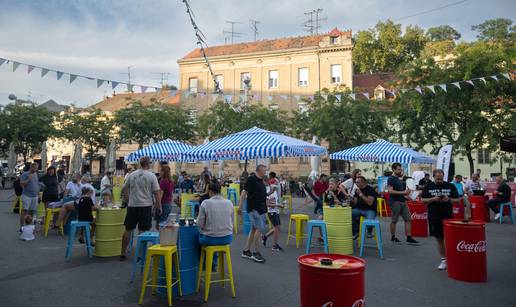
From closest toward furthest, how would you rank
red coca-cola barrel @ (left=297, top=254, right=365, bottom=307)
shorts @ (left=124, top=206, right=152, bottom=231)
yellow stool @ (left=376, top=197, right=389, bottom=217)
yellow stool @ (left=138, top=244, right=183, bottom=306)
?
red coca-cola barrel @ (left=297, top=254, right=365, bottom=307), yellow stool @ (left=138, top=244, right=183, bottom=306), shorts @ (left=124, top=206, right=152, bottom=231), yellow stool @ (left=376, top=197, right=389, bottom=217)

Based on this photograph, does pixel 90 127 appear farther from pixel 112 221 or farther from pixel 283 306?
pixel 283 306

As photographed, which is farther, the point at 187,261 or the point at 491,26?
the point at 491,26

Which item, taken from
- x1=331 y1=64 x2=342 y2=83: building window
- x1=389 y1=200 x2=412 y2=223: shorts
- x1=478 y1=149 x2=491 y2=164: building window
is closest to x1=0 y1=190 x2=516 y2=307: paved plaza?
x1=389 y1=200 x2=412 y2=223: shorts

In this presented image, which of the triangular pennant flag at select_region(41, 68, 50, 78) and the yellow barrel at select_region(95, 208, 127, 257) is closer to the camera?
the yellow barrel at select_region(95, 208, 127, 257)

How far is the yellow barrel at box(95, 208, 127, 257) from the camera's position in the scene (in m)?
7.36

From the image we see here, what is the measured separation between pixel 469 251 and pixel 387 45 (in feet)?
121

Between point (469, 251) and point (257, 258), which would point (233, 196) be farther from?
point (469, 251)

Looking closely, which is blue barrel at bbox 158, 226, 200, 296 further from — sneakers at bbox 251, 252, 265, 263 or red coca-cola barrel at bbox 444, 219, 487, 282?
red coca-cola barrel at bbox 444, 219, 487, 282

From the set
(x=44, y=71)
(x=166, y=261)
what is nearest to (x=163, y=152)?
(x=44, y=71)

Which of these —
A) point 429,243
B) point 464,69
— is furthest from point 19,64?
point 464,69

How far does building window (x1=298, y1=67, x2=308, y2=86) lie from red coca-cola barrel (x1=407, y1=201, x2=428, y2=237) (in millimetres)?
27116

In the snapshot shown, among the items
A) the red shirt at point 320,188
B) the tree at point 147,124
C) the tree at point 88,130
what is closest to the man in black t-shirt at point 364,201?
the red shirt at point 320,188

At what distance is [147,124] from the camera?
2908cm

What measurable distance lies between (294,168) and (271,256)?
28.3 m
